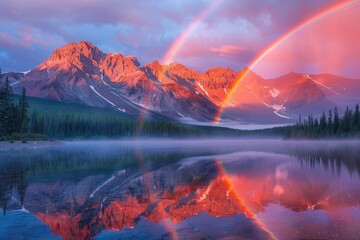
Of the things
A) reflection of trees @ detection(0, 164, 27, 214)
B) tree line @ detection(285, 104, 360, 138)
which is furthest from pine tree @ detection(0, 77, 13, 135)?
tree line @ detection(285, 104, 360, 138)

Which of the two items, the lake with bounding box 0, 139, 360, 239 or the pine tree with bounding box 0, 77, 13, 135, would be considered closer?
the lake with bounding box 0, 139, 360, 239

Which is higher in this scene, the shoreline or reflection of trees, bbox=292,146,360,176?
reflection of trees, bbox=292,146,360,176

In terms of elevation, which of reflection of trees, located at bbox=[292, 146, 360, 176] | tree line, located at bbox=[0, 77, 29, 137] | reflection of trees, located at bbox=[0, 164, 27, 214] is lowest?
reflection of trees, located at bbox=[0, 164, 27, 214]

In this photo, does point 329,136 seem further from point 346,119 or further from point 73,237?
point 73,237

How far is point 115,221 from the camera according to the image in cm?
1606

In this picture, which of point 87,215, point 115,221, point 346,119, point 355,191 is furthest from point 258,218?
point 346,119

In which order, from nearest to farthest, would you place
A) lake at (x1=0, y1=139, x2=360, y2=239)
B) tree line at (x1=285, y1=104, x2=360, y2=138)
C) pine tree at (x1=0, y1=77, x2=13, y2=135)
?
1. lake at (x1=0, y1=139, x2=360, y2=239)
2. pine tree at (x1=0, y1=77, x2=13, y2=135)
3. tree line at (x1=285, y1=104, x2=360, y2=138)

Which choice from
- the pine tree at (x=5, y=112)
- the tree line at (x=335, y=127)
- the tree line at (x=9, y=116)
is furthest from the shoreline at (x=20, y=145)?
the tree line at (x=335, y=127)

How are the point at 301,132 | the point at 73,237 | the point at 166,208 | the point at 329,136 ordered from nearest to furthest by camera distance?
the point at 73,237, the point at 166,208, the point at 329,136, the point at 301,132

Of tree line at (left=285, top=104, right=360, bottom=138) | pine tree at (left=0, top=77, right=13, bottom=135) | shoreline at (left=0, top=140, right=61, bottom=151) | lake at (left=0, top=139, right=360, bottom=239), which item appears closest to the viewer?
lake at (left=0, top=139, right=360, bottom=239)

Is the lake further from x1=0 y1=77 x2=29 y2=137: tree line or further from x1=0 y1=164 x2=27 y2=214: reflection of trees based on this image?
x1=0 y1=77 x2=29 y2=137: tree line

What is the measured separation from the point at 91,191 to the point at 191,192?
6759 millimetres

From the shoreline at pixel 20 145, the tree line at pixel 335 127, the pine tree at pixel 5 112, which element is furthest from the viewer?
the tree line at pixel 335 127

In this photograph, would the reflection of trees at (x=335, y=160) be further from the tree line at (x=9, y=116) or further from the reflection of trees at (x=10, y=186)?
the tree line at (x=9, y=116)
